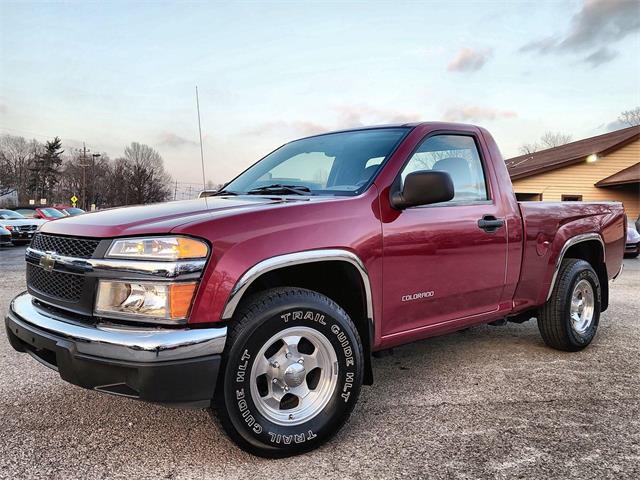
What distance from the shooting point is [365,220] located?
2.92 metres

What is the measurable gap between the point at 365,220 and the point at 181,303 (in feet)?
3.76

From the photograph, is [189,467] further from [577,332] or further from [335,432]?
[577,332]

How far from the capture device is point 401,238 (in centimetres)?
306

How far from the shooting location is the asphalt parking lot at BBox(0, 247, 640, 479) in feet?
8.25

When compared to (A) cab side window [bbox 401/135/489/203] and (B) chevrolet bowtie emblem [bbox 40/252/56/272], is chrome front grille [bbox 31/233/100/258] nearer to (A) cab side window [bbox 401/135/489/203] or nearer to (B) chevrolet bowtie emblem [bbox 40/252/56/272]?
(B) chevrolet bowtie emblem [bbox 40/252/56/272]

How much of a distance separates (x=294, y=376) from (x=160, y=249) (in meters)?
0.94

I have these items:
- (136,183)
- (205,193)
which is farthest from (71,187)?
(205,193)

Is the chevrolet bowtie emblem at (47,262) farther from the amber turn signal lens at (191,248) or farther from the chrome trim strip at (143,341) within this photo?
the amber turn signal lens at (191,248)

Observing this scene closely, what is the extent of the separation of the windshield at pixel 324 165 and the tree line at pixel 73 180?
77.0 m

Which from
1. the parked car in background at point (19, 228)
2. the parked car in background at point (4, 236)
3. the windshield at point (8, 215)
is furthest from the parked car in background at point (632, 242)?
the windshield at point (8, 215)

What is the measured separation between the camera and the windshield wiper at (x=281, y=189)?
132 inches

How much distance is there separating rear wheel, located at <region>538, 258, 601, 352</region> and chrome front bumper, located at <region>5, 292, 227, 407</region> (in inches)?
125

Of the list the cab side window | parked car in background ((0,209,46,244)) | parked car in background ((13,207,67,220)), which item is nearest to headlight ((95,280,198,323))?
the cab side window

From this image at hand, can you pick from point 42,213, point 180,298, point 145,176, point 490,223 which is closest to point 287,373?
point 180,298
